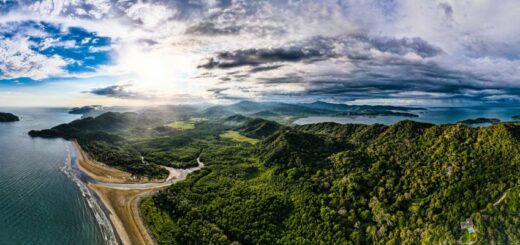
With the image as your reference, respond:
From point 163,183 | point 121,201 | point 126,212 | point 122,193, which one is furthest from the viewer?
point 163,183

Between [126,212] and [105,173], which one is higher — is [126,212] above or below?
below

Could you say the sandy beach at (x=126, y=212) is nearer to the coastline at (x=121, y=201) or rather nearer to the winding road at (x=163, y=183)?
the coastline at (x=121, y=201)

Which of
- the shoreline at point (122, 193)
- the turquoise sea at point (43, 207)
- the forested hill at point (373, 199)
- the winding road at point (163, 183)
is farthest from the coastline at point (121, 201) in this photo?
the turquoise sea at point (43, 207)

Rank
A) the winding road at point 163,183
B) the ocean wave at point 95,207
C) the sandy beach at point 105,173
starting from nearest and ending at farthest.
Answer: the ocean wave at point 95,207 < the winding road at point 163,183 < the sandy beach at point 105,173

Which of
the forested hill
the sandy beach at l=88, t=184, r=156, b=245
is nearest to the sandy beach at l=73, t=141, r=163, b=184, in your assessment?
the sandy beach at l=88, t=184, r=156, b=245

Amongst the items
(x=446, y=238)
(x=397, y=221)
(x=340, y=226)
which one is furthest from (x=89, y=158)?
(x=446, y=238)

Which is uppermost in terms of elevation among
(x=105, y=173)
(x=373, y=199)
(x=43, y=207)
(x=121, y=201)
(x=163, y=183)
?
(x=373, y=199)

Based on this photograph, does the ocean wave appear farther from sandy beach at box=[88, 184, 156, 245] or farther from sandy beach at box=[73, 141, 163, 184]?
sandy beach at box=[73, 141, 163, 184]

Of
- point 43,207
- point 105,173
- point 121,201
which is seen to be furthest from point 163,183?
point 43,207

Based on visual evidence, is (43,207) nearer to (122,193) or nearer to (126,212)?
(122,193)
